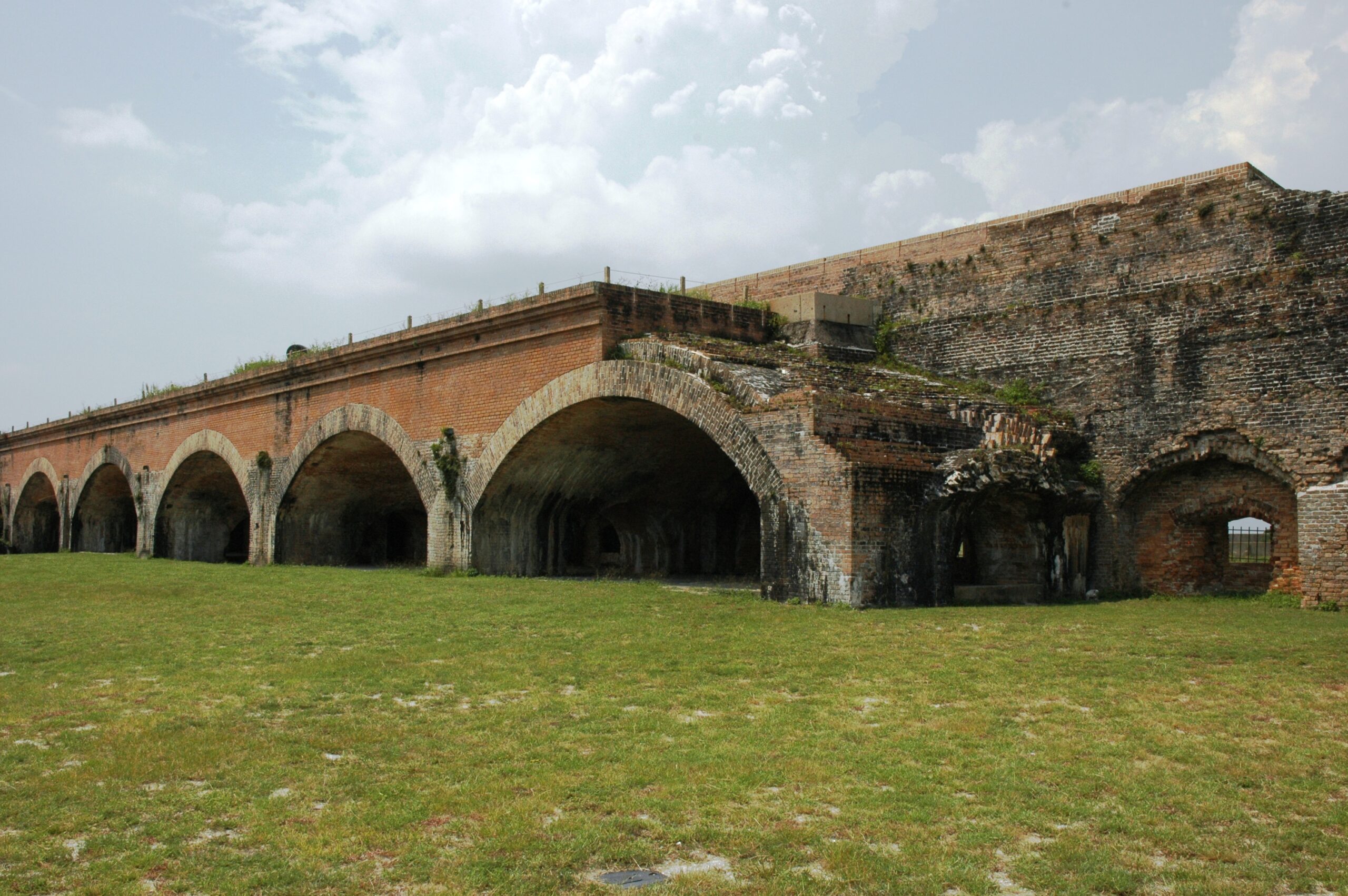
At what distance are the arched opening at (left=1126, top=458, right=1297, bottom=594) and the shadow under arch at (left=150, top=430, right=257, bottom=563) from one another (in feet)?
67.8

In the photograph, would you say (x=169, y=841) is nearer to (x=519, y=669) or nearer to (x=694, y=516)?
(x=519, y=669)

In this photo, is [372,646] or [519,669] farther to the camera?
[372,646]

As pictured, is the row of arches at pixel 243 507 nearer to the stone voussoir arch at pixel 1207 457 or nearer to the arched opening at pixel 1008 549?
the arched opening at pixel 1008 549

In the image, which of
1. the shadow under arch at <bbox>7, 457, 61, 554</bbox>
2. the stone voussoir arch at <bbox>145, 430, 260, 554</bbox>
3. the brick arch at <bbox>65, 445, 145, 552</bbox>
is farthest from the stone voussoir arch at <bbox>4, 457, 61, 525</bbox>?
the stone voussoir arch at <bbox>145, 430, 260, 554</bbox>

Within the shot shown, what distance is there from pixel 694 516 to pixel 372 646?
1061cm

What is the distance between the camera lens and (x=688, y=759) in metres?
5.23

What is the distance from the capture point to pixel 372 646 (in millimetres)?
9141

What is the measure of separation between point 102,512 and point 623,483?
2421 centimetres

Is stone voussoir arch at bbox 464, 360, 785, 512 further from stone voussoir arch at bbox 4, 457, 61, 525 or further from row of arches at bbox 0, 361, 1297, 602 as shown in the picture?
stone voussoir arch at bbox 4, 457, 61, 525

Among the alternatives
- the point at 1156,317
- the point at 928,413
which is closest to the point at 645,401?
the point at 928,413

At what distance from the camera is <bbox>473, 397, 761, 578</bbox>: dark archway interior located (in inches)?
640

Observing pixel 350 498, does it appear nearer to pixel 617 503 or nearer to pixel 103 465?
pixel 617 503

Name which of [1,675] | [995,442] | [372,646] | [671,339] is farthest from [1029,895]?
[671,339]

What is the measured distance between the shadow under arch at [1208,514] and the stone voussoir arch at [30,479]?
110 ft
